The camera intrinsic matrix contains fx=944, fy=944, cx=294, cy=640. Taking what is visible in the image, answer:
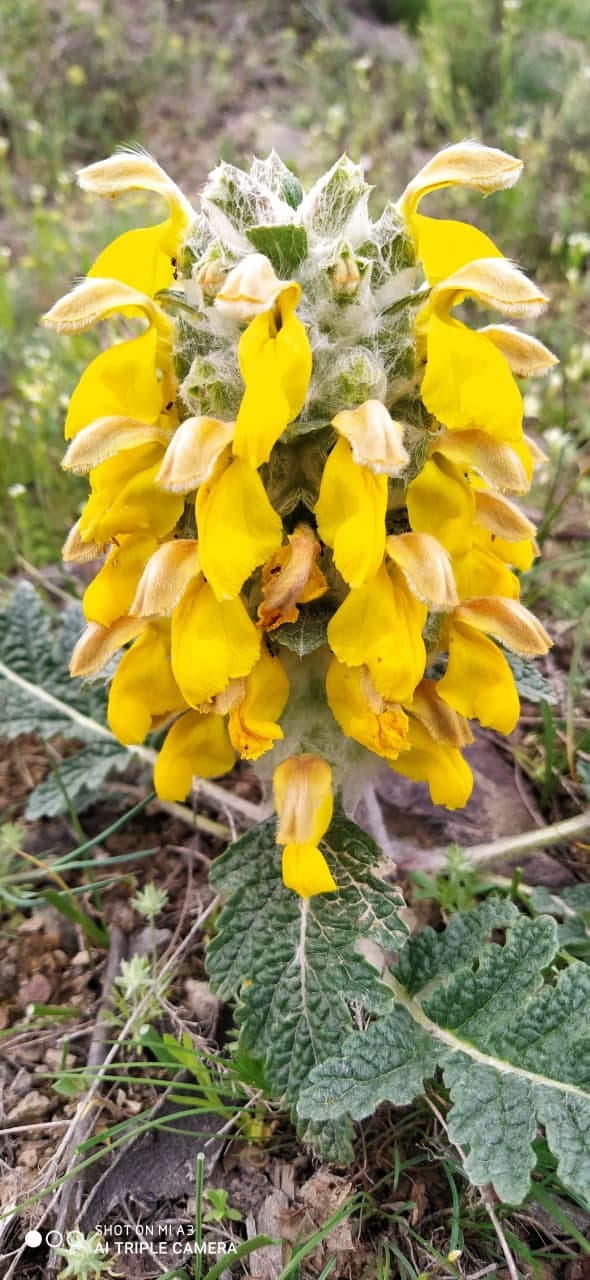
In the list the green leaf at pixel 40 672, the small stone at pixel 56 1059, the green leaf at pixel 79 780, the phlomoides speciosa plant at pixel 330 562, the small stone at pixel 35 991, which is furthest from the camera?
the green leaf at pixel 40 672

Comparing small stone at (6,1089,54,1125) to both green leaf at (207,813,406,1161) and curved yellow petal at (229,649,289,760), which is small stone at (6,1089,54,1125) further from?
curved yellow petal at (229,649,289,760)

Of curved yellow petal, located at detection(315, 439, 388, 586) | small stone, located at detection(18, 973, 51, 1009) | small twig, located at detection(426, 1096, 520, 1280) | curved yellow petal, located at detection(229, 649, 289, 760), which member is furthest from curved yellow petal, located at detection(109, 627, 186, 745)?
small twig, located at detection(426, 1096, 520, 1280)

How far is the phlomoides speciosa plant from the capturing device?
123 centimetres

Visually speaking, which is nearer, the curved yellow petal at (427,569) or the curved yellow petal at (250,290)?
the curved yellow petal at (250,290)

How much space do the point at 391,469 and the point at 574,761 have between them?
1102 mm

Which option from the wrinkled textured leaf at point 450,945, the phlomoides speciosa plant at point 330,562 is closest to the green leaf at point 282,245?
the phlomoides speciosa plant at point 330,562

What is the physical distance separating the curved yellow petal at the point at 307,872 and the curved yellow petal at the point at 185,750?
25 cm

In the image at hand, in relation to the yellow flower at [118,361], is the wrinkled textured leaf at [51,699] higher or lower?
lower

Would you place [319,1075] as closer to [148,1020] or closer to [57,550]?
[148,1020]

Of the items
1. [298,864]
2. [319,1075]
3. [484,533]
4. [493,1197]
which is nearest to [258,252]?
[484,533]

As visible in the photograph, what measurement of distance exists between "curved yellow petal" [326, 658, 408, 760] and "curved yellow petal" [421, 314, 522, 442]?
38 cm

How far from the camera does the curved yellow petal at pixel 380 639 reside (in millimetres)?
1281

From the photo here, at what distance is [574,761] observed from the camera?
203cm

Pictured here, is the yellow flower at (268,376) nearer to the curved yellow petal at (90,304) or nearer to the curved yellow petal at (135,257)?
the curved yellow petal at (90,304)
